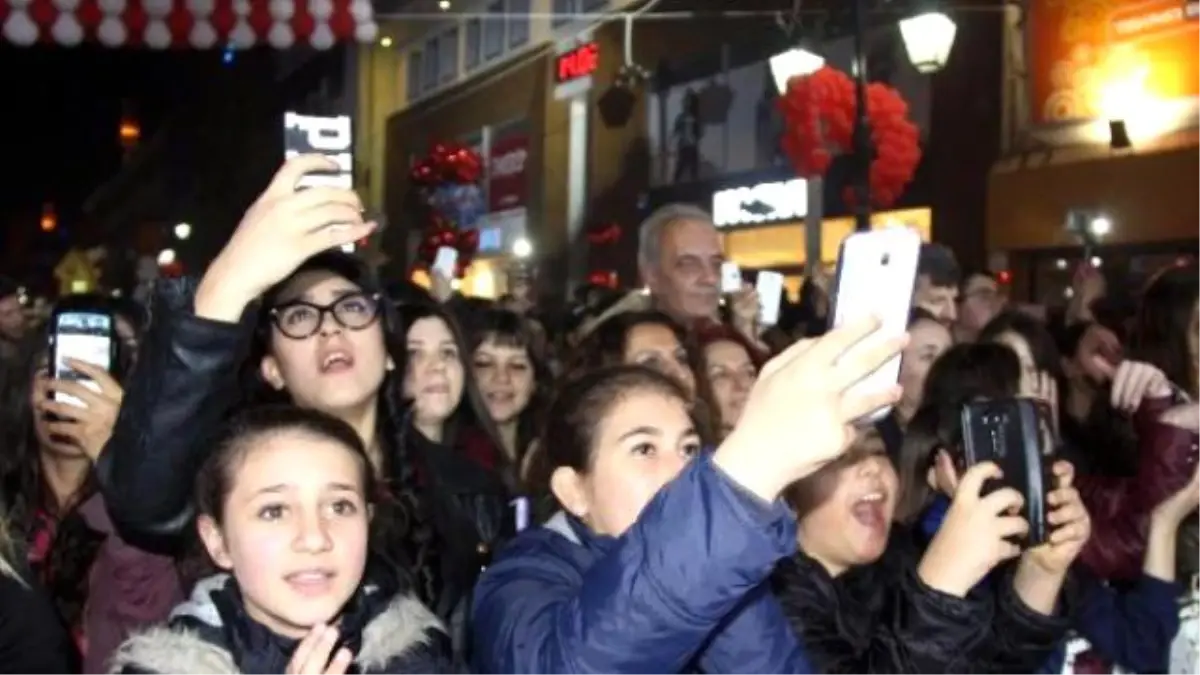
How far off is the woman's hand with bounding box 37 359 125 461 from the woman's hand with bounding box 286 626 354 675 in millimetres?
1159

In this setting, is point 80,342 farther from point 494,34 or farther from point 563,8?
point 494,34

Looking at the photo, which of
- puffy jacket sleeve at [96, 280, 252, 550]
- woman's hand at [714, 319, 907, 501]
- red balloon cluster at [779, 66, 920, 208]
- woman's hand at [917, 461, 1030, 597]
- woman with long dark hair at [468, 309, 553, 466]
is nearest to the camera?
woman's hand at [714, 319, 907, 501]

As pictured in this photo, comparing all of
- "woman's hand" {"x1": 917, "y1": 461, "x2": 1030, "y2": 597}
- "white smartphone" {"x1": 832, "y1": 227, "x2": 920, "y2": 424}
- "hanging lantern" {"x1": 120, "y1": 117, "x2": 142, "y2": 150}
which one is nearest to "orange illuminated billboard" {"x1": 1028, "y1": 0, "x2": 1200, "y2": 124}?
"woman's hand" {"x1": 917, "y1": 461, "x2": 1030, "y2": 597}

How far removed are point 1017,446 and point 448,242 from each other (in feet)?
32.0

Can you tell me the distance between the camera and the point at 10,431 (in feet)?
14.1

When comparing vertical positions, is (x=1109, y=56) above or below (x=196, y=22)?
above

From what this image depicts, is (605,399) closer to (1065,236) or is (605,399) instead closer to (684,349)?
(684,349)

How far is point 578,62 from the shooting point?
83.6ft

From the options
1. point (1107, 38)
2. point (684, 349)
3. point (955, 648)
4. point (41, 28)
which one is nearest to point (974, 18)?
point (1107, 38)

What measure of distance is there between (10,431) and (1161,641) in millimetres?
3260

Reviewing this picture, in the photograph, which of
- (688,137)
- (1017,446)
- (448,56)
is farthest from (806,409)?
(448,56)

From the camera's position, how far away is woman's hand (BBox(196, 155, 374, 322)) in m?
2.48

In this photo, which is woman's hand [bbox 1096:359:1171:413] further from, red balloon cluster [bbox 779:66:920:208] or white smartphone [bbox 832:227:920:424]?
red balloon cluster [bbox 779:66:920:208]

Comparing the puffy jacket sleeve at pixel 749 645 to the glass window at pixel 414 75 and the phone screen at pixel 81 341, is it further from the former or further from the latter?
the glass window at pixel 414 75
